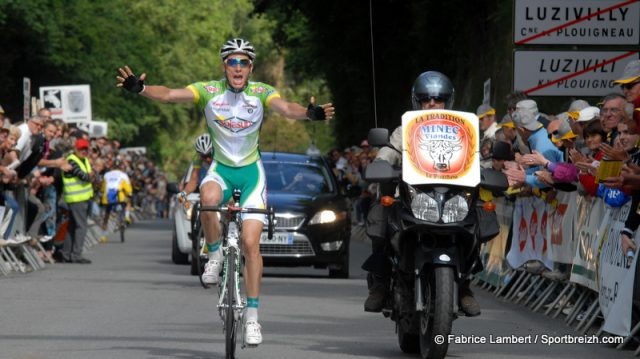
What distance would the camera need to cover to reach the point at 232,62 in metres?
11.7

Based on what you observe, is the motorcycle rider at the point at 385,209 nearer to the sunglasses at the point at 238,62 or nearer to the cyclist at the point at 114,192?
the sunglasses at the point at 238,62

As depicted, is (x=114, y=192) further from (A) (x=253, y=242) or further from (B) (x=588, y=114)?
(A) (x=253, y=242)

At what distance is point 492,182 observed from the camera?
11422mm

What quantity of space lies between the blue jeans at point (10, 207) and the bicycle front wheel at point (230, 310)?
10543 mm

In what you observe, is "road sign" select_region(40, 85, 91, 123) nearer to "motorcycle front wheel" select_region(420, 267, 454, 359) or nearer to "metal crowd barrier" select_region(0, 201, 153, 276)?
"metal crowd barrier" select_region(0, 201, 153, 276)

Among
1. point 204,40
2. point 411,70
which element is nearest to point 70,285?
point 411,70

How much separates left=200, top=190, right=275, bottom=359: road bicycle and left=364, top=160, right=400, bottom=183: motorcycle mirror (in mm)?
689

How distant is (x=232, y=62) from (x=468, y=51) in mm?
26240

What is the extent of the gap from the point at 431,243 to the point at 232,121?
1631 millimetres

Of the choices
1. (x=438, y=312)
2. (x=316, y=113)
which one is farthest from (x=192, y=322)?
(x=438, y=312)

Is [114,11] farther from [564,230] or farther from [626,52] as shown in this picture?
[564,230]

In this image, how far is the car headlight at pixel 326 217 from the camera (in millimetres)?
21516

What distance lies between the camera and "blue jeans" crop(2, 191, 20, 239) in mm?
21453

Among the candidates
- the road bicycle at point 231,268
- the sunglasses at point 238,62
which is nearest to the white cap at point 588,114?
the sunglasses at point 238,62
